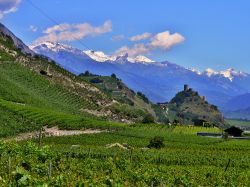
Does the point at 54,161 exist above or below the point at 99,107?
below

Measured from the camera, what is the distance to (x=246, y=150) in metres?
93.7

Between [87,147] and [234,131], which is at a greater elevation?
[234,131]

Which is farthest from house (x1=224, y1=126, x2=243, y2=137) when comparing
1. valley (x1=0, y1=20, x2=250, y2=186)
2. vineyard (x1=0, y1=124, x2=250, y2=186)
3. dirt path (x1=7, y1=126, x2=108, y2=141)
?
vineyard (x1=0, y1=124, x2=250, y2=186)

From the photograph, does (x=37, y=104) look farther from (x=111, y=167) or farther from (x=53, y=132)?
(x=111, y=167)

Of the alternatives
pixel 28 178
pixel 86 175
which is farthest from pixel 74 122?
pixel 28 178

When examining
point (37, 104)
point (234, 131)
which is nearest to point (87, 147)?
point (234, 131)

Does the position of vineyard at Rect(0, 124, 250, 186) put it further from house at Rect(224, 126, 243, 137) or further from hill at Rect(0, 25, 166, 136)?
house at Rect(224, 126, 243, 137)

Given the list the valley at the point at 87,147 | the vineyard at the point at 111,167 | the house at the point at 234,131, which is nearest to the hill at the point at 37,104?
the valley at the point at 87,147

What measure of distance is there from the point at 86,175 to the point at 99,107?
156m

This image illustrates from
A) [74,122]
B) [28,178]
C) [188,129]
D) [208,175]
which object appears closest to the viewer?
[28,178]

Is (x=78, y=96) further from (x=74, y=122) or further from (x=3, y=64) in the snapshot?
(x=74, y=122)

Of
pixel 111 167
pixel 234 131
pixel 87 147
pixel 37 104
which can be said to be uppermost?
pixel 37 104

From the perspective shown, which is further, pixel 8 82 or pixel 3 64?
pixel 3 64

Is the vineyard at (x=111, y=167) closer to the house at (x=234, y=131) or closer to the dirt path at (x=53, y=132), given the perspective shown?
the dirt path at (x=53, y=132)
